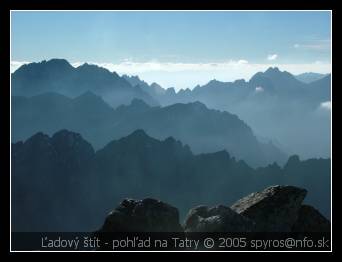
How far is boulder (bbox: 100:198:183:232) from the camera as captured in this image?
1983 cm

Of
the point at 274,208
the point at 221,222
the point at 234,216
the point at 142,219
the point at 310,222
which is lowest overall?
the point at 310,222

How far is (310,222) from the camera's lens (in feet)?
75.3

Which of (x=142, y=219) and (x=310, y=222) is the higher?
(x=142, y=219)

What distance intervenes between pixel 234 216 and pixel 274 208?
3072 millimetres

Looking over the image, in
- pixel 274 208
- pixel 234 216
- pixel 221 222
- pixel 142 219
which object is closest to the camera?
pixel 221 222

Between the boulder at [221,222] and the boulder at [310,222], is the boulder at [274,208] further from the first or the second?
the boulder at [221,222]

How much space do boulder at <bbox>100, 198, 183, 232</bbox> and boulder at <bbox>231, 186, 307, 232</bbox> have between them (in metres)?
3.89

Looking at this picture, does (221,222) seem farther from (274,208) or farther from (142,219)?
(274,208)

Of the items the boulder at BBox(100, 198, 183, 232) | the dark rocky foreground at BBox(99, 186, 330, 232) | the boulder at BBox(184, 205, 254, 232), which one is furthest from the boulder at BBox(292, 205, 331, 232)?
the boulder at BBox(100, 198, 183, 232)

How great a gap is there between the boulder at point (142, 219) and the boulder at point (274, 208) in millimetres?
3887

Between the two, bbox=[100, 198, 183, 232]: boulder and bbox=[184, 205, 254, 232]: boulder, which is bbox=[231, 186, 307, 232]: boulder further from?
bbox=[100, 198, 183, 232]: boulder

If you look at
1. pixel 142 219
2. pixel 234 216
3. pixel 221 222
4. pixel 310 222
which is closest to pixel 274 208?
pixel 310 222
